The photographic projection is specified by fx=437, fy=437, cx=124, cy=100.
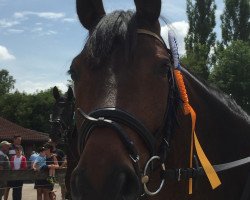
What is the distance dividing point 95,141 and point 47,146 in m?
9.61

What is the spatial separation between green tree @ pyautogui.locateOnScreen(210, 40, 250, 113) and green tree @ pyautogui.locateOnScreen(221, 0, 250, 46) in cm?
250

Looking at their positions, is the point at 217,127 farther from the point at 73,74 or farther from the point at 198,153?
the point at 73,74

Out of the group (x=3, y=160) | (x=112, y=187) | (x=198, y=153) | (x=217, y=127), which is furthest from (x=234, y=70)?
(x=112, y=187)

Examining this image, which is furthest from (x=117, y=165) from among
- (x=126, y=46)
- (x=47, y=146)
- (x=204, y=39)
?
(x=204, y=39)

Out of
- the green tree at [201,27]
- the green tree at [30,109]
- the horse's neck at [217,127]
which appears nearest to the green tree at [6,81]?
the green tree at [30,109]

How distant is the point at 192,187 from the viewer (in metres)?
3.24

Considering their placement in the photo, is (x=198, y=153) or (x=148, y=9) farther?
(x=198, y=153)

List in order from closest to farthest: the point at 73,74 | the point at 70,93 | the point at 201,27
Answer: the point at 73,74 → the point at 70,93 → the point at 201,27

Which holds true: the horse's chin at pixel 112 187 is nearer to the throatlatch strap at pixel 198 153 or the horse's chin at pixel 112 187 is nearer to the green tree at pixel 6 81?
the throatlatch strap at pixel 198 153

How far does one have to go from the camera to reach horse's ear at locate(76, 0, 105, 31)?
10.2ft

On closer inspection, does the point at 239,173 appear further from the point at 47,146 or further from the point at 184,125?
the point at 47,146

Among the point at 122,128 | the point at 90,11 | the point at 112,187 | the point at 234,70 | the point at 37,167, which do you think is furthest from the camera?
the point at 234,70

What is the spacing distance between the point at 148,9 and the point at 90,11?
45 cm

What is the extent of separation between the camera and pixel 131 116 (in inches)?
95.6
